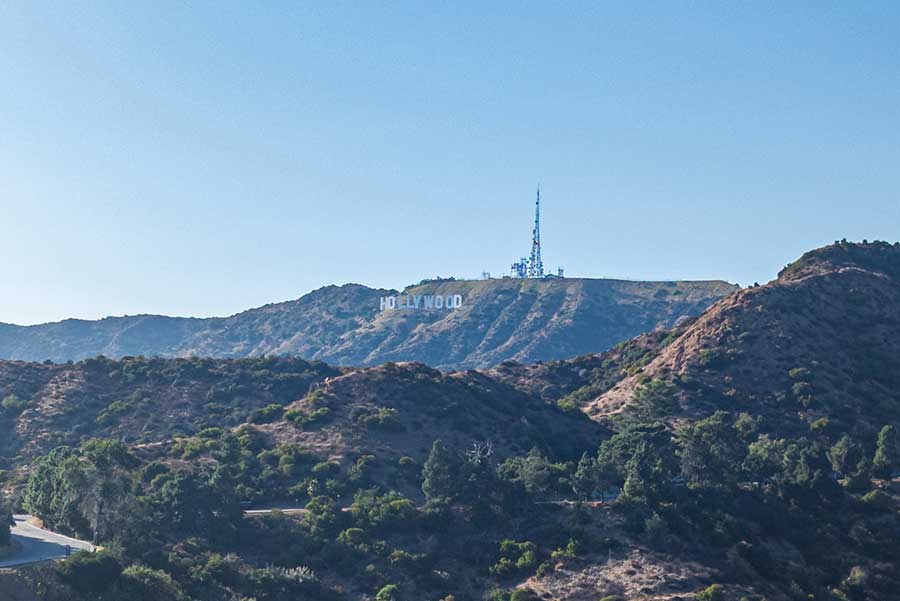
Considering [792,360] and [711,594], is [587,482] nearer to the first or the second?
[711,594]

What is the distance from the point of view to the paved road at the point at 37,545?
58938mm

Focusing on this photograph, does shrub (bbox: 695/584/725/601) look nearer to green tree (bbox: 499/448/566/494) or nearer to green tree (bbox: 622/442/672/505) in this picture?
green tree (bbox: 622/442/672/505)

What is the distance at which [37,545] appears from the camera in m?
63.4

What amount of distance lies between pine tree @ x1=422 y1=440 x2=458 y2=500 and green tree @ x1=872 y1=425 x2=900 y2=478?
34902 millimetres

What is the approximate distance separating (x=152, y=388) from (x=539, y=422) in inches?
1652

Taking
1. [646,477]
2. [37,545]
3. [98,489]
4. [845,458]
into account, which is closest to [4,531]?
[37,545]

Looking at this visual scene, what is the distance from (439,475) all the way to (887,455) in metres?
37.4

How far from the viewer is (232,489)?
77.8 meters

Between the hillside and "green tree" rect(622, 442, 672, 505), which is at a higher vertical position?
the hillside

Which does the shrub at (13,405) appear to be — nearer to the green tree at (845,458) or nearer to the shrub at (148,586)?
the shrub at (148,586)

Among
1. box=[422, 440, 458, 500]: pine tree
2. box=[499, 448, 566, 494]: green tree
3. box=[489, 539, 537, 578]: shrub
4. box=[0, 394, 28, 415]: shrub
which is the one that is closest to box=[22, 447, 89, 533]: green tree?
box=[422, 440, 458, 500]: pine tree

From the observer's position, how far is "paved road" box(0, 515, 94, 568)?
5894 cm

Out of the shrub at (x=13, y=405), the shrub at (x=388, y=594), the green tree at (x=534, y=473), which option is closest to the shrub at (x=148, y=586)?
the shrub at (x=388, y=594)

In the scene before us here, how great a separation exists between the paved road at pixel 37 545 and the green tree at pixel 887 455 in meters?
61.0
